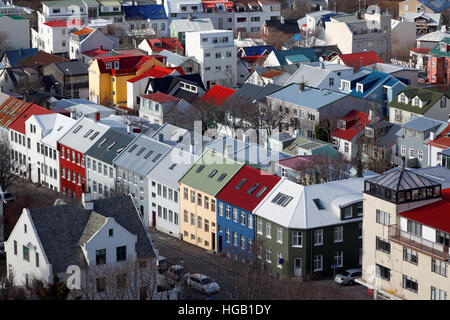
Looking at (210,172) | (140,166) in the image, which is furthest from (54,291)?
(140,166)

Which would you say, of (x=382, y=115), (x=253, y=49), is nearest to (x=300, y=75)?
(x=382, y=115)

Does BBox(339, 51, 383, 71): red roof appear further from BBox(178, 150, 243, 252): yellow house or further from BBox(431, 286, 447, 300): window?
BBox(431, 286, 447, 300): window

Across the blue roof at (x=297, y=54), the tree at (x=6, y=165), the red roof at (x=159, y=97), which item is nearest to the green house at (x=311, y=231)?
the tree at (x=6, y=165)

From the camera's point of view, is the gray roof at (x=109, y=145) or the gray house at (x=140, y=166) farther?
the gray roof at (x=109, y=145)

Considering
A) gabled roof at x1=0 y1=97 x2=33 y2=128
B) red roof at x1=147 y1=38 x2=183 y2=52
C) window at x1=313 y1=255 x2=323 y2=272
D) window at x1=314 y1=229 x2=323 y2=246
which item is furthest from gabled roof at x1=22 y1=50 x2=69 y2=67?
window at x1=313 y1=255 x2=323 y2=272

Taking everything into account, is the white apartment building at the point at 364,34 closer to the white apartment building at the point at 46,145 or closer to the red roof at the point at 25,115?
the red roof at the point at 25,115

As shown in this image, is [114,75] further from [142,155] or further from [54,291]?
[54,291]
